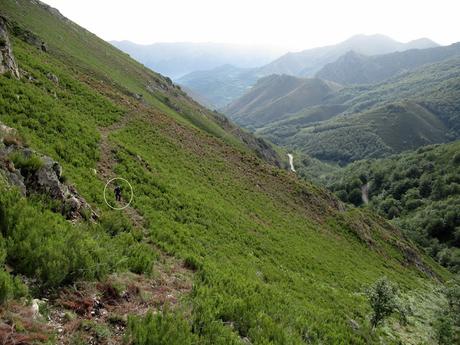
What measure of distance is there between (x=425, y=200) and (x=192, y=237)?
175765 millimetres

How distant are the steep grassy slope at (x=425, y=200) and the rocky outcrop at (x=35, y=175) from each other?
108m

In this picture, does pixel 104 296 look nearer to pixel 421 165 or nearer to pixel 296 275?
pixel 296 275

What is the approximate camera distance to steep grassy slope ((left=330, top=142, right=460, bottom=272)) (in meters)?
128

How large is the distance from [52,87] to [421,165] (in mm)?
210707

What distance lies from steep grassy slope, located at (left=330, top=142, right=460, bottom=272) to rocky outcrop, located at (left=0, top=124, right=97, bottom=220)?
108 m

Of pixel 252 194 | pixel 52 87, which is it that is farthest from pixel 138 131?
pixel 252 194

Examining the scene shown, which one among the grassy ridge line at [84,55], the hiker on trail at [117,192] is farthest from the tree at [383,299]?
the grassy ridge line at [84,55]

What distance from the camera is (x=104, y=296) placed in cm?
929

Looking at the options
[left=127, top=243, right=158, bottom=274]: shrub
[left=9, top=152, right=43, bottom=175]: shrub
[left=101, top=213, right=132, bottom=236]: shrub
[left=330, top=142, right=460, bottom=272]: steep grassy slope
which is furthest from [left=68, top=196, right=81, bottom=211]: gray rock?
[left=330, top=142, right=460, bottom=272]: steep grassy slope

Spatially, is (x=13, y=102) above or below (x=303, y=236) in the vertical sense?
above

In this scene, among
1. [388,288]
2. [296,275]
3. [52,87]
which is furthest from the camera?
[52,87]

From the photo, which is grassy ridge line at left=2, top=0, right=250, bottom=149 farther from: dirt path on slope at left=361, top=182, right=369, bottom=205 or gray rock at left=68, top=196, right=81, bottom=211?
dirt path on slope at left=361, top=182, right=369, bottom=205

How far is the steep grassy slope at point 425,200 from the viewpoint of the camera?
128m

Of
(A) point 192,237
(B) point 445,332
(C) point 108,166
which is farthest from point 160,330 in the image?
(B) point 445,332
